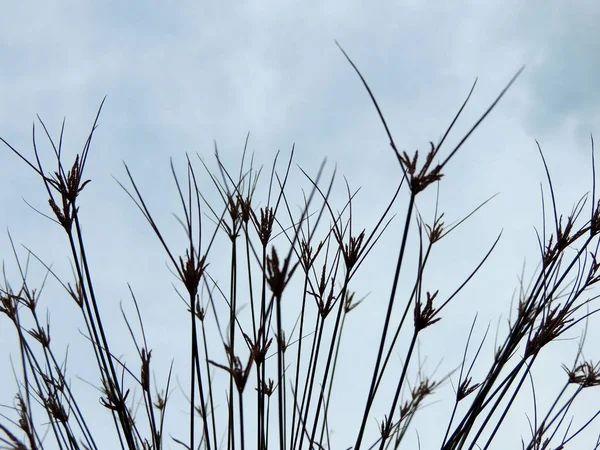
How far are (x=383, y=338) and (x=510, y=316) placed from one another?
2.40 ft

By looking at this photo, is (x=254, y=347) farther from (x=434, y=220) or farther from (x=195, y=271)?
(x=434, y=220)

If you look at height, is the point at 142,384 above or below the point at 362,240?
below

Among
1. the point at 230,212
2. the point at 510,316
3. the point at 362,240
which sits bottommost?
the point at 510,316

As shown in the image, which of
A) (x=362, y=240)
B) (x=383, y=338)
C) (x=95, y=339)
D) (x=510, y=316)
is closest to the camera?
(x=383, y=338)

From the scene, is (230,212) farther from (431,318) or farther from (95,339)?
(431,318)

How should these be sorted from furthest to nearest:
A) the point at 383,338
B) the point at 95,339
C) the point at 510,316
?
the point at 510,316 < the point at 95,339 < the point at 383,338

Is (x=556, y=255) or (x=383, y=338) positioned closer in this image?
(x=383, y=338)

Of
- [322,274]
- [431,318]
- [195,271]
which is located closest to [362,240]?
[322,274]

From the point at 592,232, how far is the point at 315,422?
104 centimetres

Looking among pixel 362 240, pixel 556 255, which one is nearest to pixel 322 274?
pixel 362 240

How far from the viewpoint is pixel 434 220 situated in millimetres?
1683

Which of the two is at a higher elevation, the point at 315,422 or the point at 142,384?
the point at 142,384

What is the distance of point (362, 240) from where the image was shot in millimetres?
1655

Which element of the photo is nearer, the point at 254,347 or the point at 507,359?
the point at 254,347
